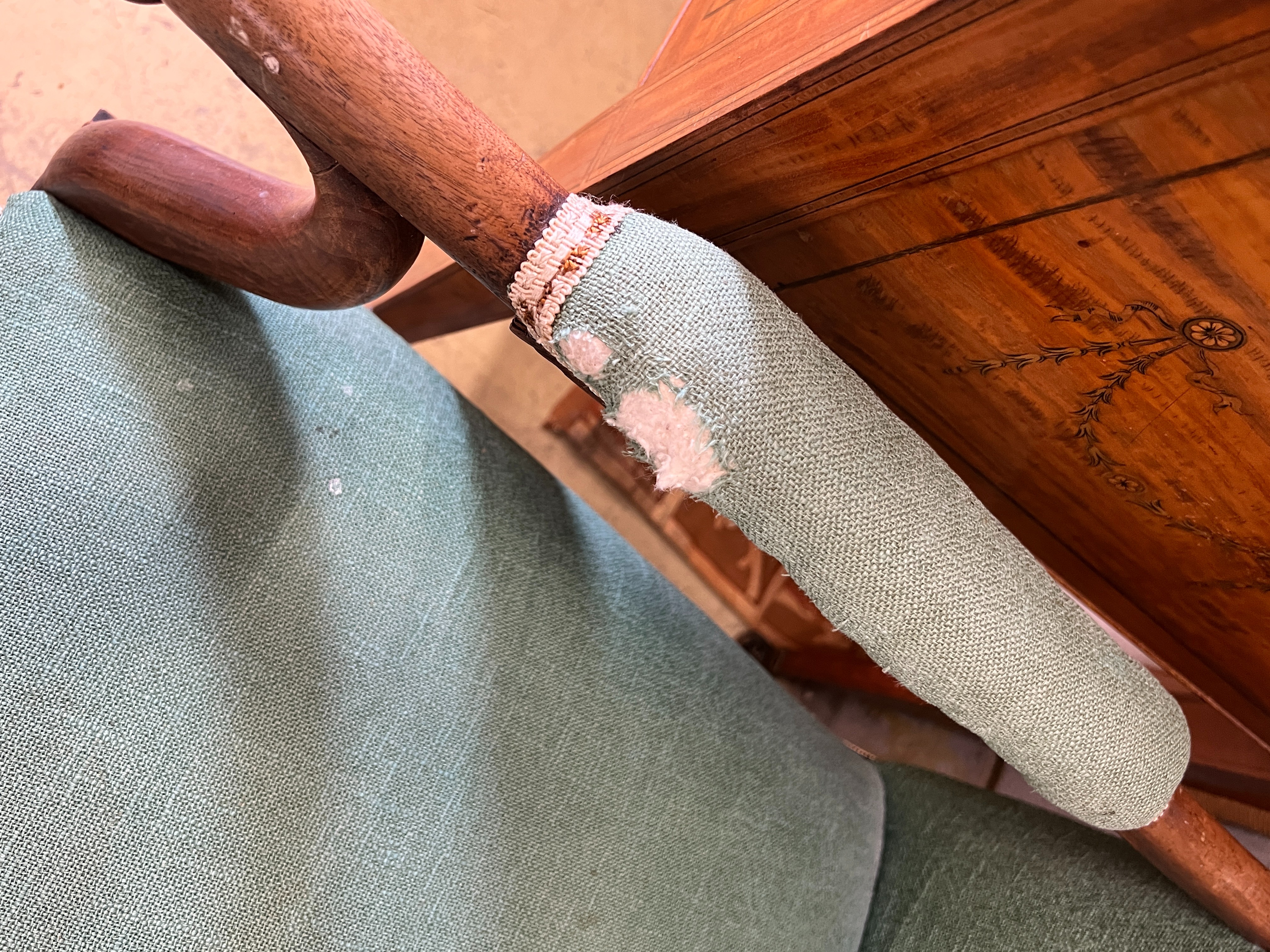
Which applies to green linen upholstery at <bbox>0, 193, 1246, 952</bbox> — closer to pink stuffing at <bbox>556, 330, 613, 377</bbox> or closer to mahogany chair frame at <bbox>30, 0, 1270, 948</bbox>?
mahogany chair frame at <bbox>30, 0, 1270, 948</bbox>

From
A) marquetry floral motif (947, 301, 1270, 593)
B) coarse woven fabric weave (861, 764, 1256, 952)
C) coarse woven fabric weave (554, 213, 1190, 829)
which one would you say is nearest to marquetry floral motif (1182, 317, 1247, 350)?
marquetry floral motif (947, 301, 1270, 593)

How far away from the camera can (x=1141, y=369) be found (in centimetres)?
46

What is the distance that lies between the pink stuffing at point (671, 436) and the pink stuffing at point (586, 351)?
21 millimetres

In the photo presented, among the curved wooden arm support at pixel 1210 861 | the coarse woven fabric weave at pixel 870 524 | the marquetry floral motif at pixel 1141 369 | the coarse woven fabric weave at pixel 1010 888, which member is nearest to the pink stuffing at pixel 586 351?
the coarse woven fabric weave at pixel 870 524

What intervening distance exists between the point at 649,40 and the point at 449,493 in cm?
112

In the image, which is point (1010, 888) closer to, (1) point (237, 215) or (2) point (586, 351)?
(2) point (586, 351)

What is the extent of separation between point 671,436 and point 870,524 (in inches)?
4.5

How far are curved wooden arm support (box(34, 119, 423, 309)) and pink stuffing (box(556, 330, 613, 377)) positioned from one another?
0.14 meters

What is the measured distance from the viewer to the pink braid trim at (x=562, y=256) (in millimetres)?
396

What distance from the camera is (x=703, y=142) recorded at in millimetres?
476

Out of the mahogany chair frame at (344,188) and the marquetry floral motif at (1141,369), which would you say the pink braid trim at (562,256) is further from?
the marquetry floral motif at (1141,369)

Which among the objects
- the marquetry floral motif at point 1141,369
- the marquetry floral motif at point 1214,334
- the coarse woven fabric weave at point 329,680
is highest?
the marquetry floral motif at point 1214,334

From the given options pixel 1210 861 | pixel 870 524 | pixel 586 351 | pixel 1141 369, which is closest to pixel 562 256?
pixel 586 351

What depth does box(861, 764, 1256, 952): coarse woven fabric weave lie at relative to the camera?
590 mm
